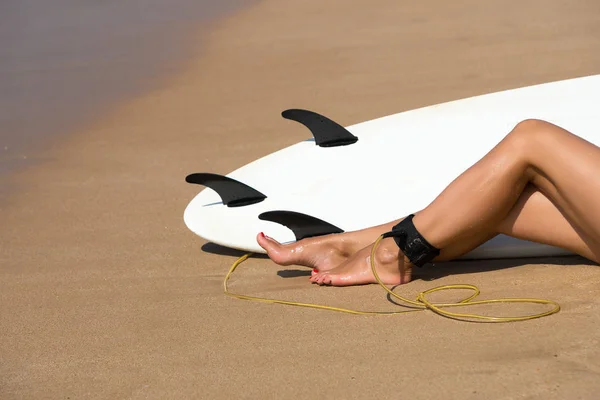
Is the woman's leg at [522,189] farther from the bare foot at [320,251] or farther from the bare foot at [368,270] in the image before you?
the bare foot at [320,251]

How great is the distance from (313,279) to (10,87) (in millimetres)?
4294

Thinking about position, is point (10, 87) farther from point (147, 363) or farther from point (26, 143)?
point (147, 363)

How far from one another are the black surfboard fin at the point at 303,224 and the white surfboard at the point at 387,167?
7cm

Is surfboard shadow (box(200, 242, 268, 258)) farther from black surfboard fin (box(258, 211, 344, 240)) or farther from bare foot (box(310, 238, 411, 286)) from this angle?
bare foot (box(310, 238, 411, 286))

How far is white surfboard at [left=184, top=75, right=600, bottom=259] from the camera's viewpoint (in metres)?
3.15

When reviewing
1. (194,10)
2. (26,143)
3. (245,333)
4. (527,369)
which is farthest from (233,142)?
(194,10)

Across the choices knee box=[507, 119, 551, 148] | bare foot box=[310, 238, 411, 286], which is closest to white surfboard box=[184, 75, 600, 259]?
bare foot box=[310, 238, 411, 286]

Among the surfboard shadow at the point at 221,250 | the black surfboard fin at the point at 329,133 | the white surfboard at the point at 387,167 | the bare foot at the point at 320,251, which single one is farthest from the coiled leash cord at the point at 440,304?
the black surfboard fin at the point at 329,133

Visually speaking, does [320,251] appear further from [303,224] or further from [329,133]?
[329,133]

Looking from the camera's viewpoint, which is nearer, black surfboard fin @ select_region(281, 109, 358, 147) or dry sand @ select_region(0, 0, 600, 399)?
dry sand @ select_region(0, 0, 600, 399)

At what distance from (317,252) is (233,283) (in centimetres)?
30

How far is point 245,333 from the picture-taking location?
2.60 meters

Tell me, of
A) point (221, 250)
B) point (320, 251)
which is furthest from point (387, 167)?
point (221, 250)

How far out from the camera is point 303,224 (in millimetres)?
3059
